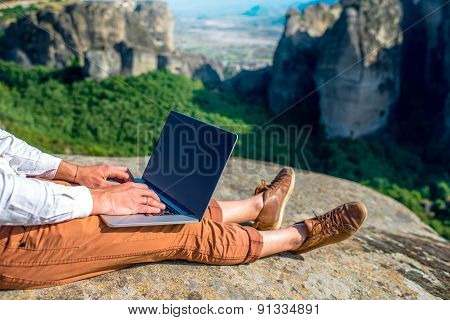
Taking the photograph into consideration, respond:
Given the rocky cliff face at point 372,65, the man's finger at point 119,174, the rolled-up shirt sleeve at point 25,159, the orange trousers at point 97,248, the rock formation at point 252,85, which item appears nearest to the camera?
the orange trousers at point 97,248

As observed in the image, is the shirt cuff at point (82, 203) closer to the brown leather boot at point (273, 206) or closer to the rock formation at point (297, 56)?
the brown leather boot at point (273, 206)

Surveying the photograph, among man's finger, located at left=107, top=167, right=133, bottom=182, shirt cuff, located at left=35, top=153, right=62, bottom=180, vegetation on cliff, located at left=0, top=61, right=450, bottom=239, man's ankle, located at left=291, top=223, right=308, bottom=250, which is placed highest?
shirt cuff, located at left=35, top=153, right=62, bottom=180

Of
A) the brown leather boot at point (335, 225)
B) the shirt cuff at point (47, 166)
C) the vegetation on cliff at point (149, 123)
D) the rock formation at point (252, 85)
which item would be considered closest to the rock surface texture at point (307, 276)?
the brown leather boot at point (335, 225)

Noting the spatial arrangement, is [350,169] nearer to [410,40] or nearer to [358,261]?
[410,40]


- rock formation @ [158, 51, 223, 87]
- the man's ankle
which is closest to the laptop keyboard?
the man's ankle

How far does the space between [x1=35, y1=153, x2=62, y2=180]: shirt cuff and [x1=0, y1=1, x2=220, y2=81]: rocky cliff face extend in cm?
2412

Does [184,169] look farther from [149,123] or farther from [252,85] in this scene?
[252,85]

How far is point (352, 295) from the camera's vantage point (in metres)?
2.53

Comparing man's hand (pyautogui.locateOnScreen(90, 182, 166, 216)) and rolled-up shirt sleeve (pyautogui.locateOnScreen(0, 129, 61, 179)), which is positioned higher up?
rolled-up shirt sleeve (pyautogui.locateOnScreen(0, 129, 61, 179))

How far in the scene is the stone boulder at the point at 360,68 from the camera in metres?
22.5

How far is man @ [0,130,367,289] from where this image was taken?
194cm

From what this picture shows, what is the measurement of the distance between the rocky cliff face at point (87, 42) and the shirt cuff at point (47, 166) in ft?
79.1

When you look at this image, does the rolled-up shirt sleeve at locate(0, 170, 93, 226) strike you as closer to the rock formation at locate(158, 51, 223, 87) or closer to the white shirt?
the white shirt

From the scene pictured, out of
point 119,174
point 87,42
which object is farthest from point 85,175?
point 87,42
